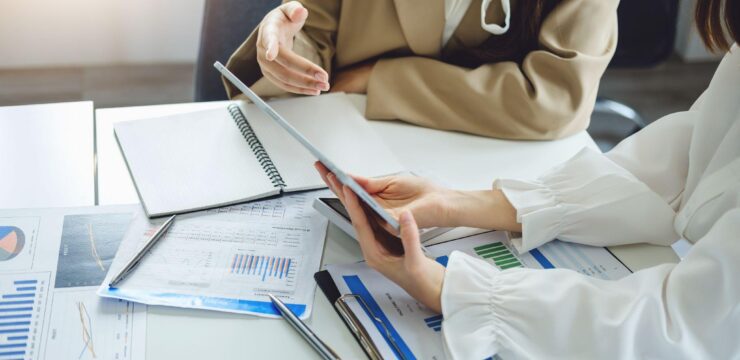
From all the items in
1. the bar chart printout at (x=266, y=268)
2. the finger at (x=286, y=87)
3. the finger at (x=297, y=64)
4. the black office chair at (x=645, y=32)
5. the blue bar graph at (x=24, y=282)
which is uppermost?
the black office chair at (x=645, y=32)

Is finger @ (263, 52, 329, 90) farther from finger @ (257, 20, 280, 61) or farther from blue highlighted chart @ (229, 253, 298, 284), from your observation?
blue highlighted chart @ (229, 253, 298, 284)

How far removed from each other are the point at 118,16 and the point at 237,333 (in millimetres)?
2183

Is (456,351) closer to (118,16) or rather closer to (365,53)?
(365,53)

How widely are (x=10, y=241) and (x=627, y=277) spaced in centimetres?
75

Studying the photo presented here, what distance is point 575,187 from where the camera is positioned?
1054 millimetres

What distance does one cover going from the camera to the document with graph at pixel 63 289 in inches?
32.4

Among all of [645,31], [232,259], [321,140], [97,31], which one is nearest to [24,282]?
[232,259]

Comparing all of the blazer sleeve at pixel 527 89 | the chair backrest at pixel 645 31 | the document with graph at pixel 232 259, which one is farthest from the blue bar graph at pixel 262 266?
the chair backrest at pixel 645 31

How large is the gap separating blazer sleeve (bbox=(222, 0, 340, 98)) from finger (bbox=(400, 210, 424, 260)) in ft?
1.91

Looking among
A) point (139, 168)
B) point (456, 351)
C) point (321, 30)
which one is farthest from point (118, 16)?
point (456, 351)

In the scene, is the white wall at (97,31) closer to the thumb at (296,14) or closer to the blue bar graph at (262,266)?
the thumb at (296,14)

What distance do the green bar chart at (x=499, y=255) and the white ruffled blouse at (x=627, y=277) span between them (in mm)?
32

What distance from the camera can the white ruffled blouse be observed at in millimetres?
832

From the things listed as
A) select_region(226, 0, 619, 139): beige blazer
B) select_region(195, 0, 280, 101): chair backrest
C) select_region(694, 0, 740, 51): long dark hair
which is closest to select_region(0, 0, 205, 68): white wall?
select_region(195, 0, 280, 101): chair backrest
